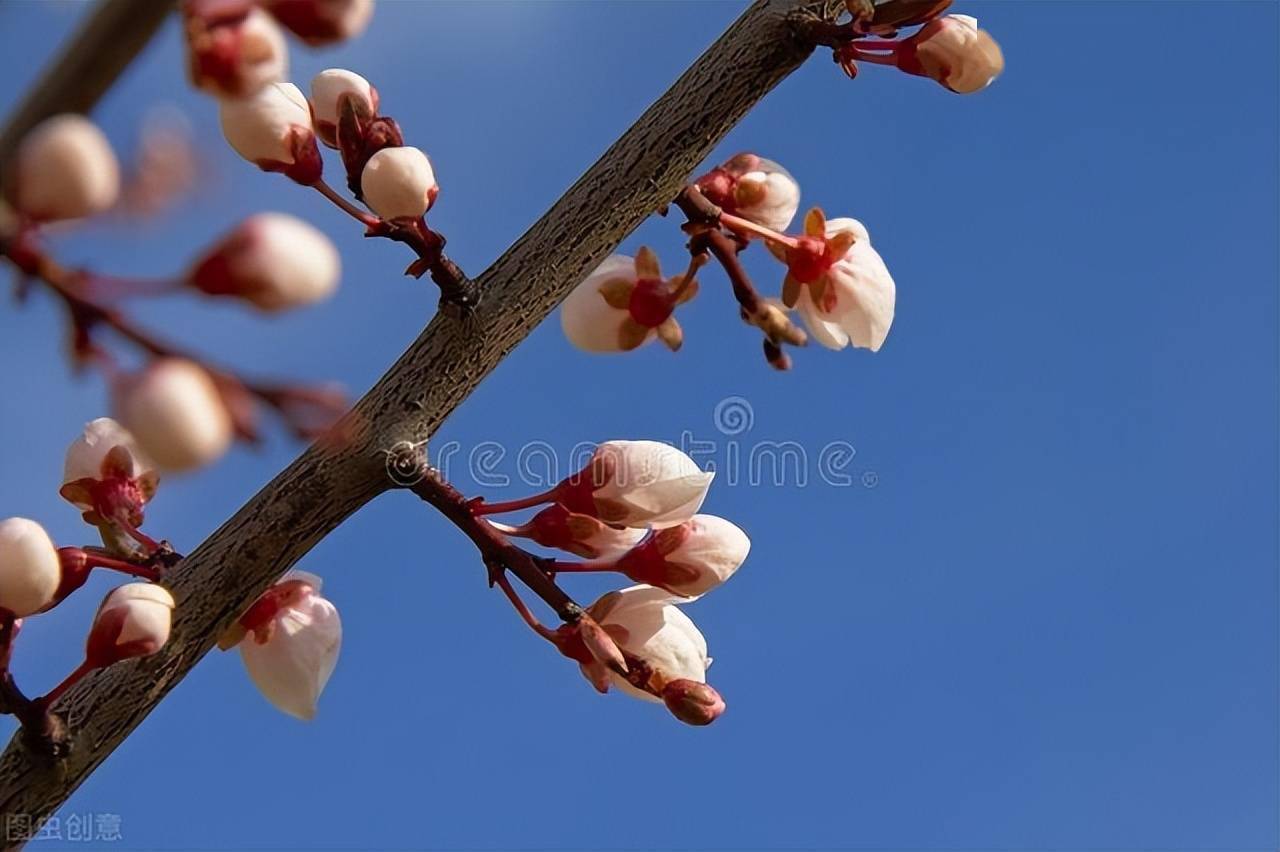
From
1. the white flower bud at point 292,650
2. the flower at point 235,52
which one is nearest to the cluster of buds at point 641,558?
the white flower bud at point 292,650

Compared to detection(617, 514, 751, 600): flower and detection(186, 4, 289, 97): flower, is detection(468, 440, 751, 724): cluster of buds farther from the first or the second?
detection(186, 4, 289, 97): flower

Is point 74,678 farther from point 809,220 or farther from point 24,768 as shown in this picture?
point 809,220

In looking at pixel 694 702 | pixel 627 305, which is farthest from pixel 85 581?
pixel 627 305

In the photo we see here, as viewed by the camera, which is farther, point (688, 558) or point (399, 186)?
point (688, 558)

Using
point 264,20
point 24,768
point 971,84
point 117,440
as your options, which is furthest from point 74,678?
point 971,84

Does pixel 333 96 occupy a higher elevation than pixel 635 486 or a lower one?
higher

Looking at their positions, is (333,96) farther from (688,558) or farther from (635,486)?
(688,558)

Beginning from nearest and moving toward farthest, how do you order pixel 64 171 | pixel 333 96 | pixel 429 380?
1. pixel 64 171
2. pixel 429 380
3. pixel 333 96
